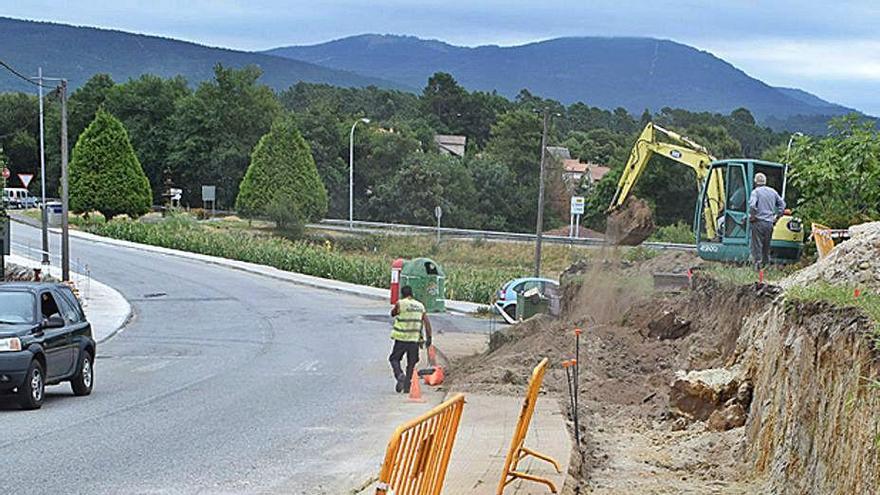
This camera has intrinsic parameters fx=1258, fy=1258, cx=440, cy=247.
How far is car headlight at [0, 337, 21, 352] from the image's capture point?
54.0 ft

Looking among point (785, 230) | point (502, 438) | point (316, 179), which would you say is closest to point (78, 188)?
point (316, 179)

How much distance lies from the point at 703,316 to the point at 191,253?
4648 cm

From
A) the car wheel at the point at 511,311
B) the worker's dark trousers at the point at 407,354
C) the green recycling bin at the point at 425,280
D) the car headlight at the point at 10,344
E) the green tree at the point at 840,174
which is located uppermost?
the green tree at the point at 840,174

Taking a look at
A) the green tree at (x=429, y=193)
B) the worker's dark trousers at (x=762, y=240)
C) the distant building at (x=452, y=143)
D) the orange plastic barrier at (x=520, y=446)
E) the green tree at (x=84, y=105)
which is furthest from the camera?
the distant building at (x=452, y=143)

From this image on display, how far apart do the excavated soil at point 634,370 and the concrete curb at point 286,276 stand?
18738mm

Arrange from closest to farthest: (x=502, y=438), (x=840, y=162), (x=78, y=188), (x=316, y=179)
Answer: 1. (x=502, y=438)
2. (x=840, y=162)
3. (x=78, y=188)
4. (x=316, y=179)

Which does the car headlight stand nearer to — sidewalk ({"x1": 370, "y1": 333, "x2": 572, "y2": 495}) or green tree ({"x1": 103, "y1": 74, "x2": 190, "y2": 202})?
sidewalk ({"x1": 370, "y1": 333, "x2": 572, "y2": 495})

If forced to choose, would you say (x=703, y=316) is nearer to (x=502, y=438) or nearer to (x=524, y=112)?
(x=502, y=438)

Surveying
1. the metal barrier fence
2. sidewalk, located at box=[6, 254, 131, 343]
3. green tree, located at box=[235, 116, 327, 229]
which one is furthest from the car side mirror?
green tree, located at box=[235, 116, 327, 229]

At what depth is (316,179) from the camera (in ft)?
278

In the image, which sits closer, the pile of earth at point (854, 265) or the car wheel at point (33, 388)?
Answer: the pile of earth at point (854, 265)

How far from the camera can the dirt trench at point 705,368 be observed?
8828 mm

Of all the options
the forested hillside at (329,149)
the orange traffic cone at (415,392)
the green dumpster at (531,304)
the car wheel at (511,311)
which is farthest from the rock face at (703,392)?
the forested hillside at (329,149)

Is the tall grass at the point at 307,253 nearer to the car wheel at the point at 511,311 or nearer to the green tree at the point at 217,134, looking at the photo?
the car wheel at the point at 511,311
